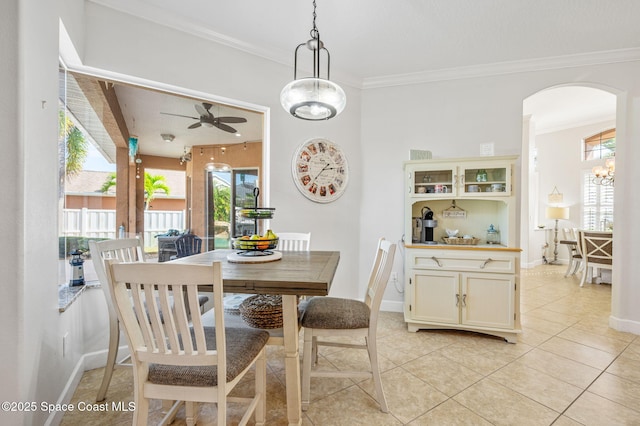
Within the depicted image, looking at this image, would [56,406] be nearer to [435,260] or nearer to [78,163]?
[78,163]

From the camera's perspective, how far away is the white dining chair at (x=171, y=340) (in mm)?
1003

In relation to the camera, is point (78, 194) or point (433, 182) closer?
point (78, 194)

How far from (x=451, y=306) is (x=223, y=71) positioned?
3.19 m

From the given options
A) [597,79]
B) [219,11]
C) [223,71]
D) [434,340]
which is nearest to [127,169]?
[223,71]

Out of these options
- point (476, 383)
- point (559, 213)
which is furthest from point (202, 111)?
point (559, 213)

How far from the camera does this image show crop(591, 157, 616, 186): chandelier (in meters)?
5.18

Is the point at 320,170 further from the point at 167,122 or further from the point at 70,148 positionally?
the point at 70,148

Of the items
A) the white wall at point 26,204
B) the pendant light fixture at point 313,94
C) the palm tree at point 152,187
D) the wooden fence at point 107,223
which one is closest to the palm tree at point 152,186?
the palm tree at point 152,187

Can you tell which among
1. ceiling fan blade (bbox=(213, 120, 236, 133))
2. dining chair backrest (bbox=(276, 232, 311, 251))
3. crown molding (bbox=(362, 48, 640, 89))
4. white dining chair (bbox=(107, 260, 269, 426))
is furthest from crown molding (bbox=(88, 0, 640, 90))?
white dining chair (bbox=(107, 260, 269, 426))

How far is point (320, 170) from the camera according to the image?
3.21m

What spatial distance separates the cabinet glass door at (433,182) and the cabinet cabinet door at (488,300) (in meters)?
0.88

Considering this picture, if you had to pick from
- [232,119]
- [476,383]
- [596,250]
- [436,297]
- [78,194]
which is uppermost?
[232,119]

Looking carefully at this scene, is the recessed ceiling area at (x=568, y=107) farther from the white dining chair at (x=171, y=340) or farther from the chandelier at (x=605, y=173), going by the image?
the white dining chair at (x=171, y=340)

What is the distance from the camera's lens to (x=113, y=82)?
226 cm
